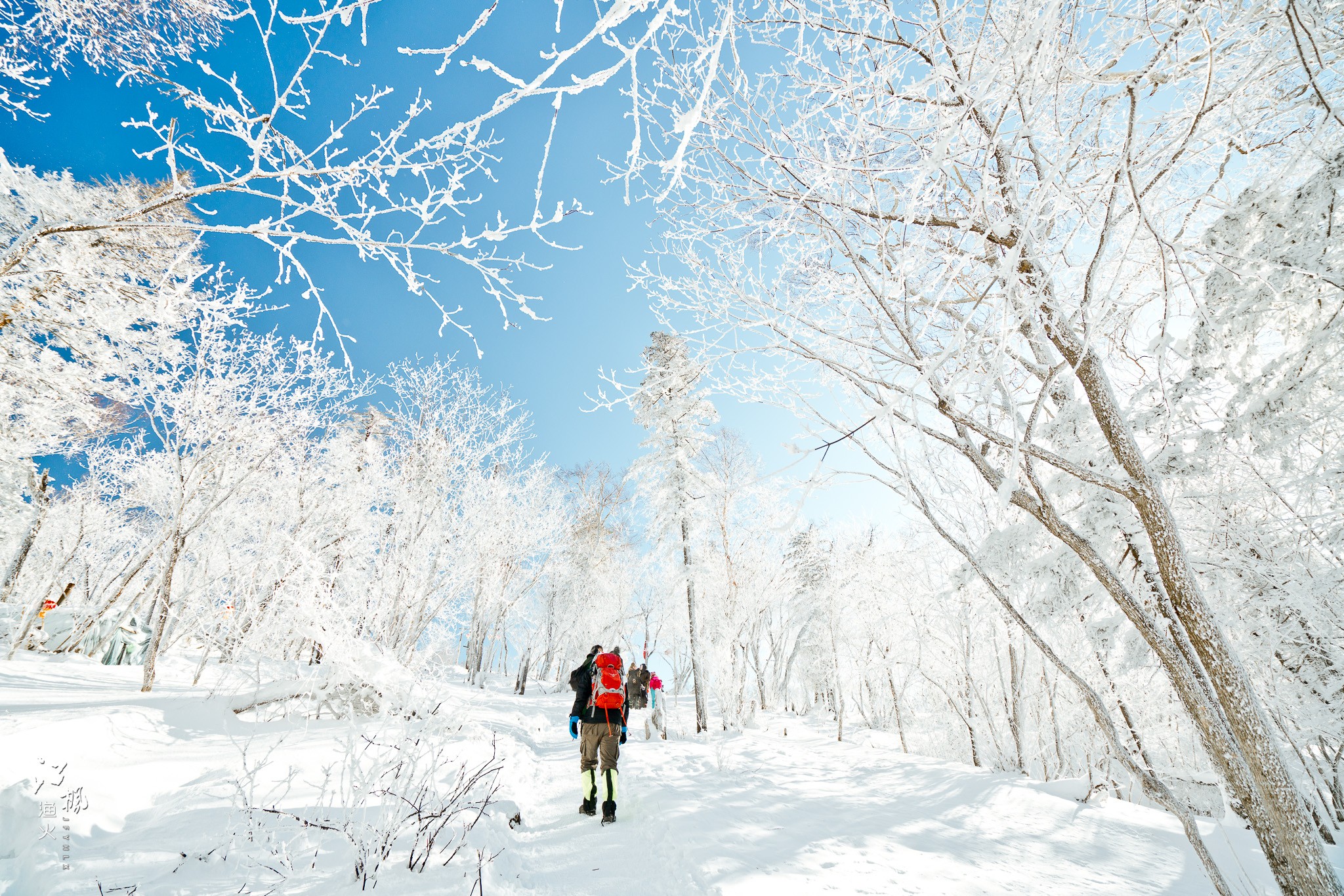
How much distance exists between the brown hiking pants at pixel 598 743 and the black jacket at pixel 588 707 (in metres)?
0.04

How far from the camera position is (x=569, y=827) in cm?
447

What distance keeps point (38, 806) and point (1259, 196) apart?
666cm

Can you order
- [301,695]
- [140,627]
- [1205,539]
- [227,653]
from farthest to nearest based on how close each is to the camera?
[140,627] → [227,653] → [301,695] → [1205,539]

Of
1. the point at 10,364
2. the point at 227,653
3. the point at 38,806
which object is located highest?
the point at 10,364

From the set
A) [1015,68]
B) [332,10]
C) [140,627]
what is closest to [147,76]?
[332,10]

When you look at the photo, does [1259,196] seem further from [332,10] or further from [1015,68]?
[332,10]

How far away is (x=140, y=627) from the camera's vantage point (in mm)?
13789

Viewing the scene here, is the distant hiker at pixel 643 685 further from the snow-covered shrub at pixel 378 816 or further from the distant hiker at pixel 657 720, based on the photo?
the snow-covered shrub at pixel 378 816

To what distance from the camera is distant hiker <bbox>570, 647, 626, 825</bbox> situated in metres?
4.78

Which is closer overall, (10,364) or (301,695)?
(10,364)

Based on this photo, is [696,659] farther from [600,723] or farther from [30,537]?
[30,537]

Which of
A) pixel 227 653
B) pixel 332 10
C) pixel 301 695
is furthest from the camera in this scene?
pixel 227 653

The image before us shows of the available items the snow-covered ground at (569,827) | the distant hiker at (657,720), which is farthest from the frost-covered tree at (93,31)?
the distant hiker at (657,720)

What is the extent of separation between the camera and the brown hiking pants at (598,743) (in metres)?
4.82
